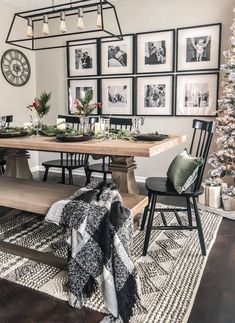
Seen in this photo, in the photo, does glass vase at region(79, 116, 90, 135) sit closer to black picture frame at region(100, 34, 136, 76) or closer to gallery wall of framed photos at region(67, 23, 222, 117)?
gallery wall of framed photos at region(67, 23, 222, 117)

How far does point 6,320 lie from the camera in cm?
167

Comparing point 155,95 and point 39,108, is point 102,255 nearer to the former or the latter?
point 39,108

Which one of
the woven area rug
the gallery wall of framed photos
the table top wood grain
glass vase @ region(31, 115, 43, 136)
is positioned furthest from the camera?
the gallery wall of framed photos

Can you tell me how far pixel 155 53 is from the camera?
14.5 feet

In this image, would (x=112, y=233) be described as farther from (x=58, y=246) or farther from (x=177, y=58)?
(x=177, y=58)

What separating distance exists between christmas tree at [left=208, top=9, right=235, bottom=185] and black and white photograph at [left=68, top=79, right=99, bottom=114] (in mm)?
2168

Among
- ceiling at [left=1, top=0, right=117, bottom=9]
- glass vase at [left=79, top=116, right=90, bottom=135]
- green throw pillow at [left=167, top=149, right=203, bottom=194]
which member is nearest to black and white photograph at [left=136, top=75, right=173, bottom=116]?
ceiling at [left=1, top=0, right=117, bottom=9]

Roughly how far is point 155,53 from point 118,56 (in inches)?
23.5

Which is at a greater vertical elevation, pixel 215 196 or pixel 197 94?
pixel 197 94

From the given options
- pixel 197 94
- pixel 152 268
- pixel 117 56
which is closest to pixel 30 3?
pixel 117 56

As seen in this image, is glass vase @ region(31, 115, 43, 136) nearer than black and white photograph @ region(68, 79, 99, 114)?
Yes

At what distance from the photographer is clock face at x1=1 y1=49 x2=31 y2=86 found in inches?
191

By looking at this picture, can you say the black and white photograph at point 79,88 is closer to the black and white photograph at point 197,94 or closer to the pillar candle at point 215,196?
the black and white photograph at point 197,94

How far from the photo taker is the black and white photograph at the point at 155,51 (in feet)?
14.1
